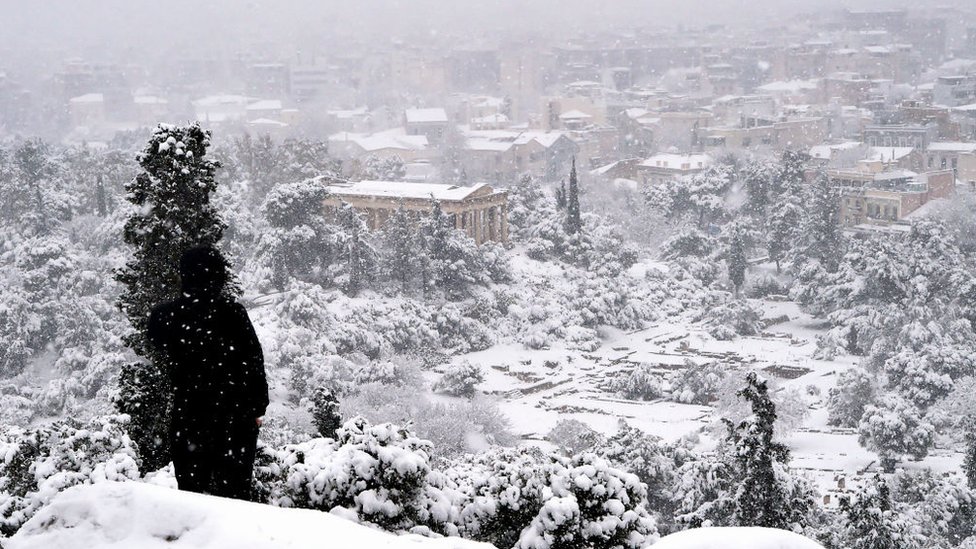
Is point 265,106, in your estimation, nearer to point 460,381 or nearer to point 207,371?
point 460,381

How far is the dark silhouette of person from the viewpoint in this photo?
4.55 m

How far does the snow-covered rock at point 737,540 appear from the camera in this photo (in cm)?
343

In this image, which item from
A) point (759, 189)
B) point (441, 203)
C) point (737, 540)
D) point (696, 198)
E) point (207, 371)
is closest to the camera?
point (737, 540)

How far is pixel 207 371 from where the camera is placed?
4547 mm

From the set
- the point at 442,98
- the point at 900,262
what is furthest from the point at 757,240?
the point at 442,98

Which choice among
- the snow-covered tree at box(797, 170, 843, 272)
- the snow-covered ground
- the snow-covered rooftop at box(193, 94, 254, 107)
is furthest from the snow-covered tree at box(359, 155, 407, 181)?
the snow-covered rooftop at box(193, 94, 254, 107)

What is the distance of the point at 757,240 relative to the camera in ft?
135

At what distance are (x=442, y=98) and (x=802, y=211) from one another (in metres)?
64.9

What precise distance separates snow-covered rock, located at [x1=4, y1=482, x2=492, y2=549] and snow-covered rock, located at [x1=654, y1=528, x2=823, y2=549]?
0.69m

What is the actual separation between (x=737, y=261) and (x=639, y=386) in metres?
13.0

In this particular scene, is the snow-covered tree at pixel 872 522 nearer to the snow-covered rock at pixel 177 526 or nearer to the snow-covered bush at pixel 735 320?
the snow-covered rock at pixel 177 526

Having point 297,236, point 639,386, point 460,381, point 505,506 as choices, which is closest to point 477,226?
point 297,236

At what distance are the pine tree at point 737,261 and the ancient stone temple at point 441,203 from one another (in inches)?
329

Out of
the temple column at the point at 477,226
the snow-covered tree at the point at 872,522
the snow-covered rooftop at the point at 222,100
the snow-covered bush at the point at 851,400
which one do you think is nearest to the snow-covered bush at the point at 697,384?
the snow-covered bush at the point at 851,400
